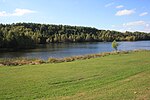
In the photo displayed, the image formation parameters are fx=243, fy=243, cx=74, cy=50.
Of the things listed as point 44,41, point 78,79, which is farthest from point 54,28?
point 78,79

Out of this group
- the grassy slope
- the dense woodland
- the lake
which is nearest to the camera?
the grassy slope

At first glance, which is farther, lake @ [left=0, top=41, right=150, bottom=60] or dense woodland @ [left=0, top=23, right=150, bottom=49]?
dense woodland @ [left=0, top=23, right=150, bottom=49]

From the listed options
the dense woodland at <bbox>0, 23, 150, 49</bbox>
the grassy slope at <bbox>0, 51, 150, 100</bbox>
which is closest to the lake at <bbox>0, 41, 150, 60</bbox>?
the dense woodland at <bbox>0, 23, 150, 49</bbox>

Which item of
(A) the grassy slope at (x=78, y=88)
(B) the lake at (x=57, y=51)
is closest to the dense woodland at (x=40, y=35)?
(B) the lake at (x=57, y=51)

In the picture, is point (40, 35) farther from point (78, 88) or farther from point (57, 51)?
point (78, 88)

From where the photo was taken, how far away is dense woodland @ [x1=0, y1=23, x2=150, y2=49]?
87.2 meters

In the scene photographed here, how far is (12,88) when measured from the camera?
12.8 metres

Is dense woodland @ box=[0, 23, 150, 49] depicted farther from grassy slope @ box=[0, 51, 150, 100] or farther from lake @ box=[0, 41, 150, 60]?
grassy slope @ box=[0, 51, 150, 100]

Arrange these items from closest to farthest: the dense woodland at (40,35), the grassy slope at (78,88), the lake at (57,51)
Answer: the grassy slope at (78,88)
the lake at (57,51)
the dense woodland at (40,35)

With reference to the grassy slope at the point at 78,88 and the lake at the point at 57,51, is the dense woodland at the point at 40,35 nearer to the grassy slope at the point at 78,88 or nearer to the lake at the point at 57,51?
the lake at the point at 57,51

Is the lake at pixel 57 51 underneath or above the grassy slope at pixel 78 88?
underneath

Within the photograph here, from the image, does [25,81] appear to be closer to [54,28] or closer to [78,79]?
[78,79]

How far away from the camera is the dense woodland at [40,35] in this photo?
87.2 m

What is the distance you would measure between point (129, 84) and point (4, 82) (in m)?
7.31
